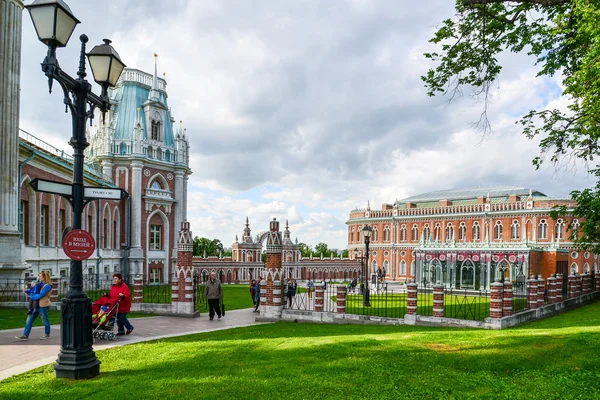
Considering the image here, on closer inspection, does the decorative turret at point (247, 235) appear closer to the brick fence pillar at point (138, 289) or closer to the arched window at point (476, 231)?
the arched window at point (476, 231)

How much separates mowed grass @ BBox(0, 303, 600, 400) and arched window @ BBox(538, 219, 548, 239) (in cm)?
4441

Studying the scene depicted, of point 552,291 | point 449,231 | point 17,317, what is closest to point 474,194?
point 449,231

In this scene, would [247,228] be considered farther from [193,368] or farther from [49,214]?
[193,368]

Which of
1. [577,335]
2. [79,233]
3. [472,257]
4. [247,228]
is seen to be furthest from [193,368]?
[247,228]

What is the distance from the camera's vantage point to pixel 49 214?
92.8 ft

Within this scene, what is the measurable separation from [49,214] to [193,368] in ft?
78.9

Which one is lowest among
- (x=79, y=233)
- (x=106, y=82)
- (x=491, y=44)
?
(x=79, y=233)

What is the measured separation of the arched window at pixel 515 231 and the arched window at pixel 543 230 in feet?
7.26

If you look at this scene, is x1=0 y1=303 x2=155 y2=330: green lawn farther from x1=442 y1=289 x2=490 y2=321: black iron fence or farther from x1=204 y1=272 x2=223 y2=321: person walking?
x1=442 y1=289 x2=490 y2=321: black iron fence

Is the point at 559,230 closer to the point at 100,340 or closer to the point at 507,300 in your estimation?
the point at 507,300

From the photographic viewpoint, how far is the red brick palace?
Answer: 36938 millimetres

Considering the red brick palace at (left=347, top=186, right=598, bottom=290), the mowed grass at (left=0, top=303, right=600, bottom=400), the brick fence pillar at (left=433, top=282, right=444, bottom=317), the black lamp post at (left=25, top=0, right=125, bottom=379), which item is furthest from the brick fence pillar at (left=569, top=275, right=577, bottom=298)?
the black lamp post at (left=25, top=0, right=125, bottom=379)

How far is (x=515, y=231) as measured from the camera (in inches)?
2085

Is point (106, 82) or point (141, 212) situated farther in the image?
point (141, 212)
